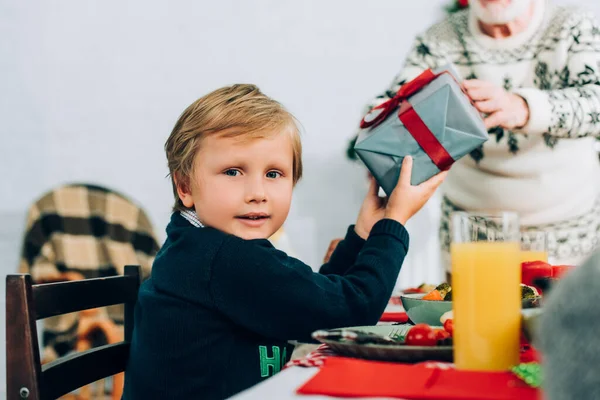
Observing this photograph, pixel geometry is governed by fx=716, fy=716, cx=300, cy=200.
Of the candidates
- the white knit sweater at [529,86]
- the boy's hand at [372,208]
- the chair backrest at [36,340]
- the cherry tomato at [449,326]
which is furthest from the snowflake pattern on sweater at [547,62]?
the cherry tomato at [449,326]

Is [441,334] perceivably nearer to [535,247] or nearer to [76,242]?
[535,247]

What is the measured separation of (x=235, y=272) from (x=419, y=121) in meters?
0.32

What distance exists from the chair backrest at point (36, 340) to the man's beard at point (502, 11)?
1047 millimetres

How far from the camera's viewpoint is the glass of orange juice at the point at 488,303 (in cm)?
59

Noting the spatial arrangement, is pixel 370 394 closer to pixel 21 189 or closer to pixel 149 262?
pixel 149 262

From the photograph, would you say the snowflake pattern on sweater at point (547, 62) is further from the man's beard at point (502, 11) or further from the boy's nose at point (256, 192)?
the boy's nose at point (256, 192)

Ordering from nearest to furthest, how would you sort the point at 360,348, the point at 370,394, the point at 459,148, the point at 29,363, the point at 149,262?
the point at 370,394 → the point at 360,348 → the point at 29,363 → the point at 459,148 → the point at 149,262

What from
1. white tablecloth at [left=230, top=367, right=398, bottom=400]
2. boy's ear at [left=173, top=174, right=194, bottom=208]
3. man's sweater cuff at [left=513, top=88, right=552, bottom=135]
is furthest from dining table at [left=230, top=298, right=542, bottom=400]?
man's sweater cuff at [left=513, top=88, right=552, bottom=135]

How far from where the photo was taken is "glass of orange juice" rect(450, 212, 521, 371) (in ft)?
1.94

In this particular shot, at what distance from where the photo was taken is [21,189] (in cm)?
297

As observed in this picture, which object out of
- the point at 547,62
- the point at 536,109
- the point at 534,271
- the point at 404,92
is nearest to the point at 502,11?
the point at 547,62

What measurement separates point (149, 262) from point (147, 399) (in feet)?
5.94

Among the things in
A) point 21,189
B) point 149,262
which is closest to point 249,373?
point 149,262

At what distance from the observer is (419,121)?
3.07 feet
